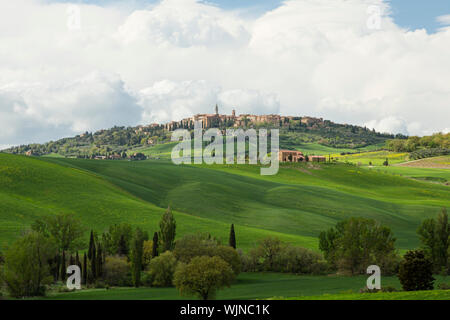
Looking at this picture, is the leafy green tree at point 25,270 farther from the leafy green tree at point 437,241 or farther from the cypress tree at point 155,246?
the leafy green tree at point 437,241

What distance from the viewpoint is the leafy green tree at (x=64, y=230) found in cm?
7812

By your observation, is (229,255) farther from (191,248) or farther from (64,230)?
(64,230)

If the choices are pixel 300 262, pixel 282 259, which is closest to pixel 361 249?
pixel 300 262

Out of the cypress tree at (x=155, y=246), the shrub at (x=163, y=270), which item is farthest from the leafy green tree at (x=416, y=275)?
the cypress tree at (x=155, y=246)

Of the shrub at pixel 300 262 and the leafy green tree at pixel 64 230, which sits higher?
the leafy green tree at pixel 64 230

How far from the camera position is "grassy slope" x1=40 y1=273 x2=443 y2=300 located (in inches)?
2148

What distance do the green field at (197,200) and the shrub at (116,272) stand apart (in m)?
19.4

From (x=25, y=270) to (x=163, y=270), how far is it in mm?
16685

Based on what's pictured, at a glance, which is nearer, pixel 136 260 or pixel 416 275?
pixel 416 275

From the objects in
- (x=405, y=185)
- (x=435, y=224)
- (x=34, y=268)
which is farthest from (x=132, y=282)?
(x=405, y=185)

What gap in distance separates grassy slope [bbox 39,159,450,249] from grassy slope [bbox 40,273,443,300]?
2226 cm

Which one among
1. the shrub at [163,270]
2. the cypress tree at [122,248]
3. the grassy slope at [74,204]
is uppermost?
the grassy slope at [74,204]

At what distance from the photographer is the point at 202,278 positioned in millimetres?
53094
